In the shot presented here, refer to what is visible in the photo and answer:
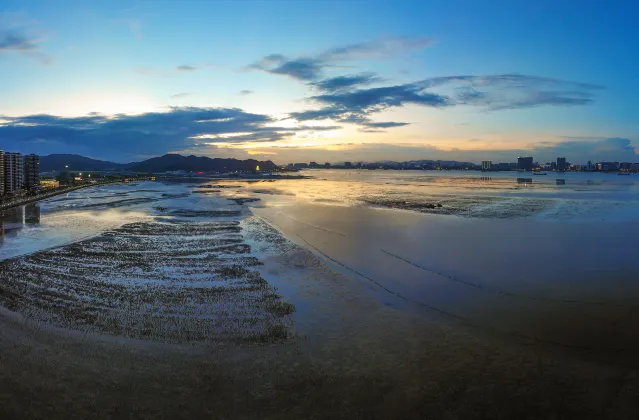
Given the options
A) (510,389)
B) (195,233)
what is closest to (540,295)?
(510,389)

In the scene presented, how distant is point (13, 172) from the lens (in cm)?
6694

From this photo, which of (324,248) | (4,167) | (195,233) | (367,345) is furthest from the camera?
(4,167)

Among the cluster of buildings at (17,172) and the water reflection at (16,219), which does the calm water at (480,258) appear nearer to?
the water reflection at (16,219)

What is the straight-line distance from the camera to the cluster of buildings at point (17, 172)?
190ft

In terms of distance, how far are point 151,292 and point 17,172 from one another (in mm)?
A: 75400

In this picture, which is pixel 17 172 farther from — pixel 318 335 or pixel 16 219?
pixel 318 335

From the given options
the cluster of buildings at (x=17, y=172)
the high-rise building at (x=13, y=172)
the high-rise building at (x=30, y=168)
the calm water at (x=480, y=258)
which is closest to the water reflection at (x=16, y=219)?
the calm water at (x=480, y=258)

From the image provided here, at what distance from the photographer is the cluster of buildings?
5797cm

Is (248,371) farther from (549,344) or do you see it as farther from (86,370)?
(549,344)

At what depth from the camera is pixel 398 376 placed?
716 cm

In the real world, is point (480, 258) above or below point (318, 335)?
above

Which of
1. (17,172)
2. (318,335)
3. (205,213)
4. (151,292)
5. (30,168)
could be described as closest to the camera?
(318,335)

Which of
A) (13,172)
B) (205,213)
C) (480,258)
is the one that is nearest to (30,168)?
(13,172)

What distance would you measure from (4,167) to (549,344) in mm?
72263
